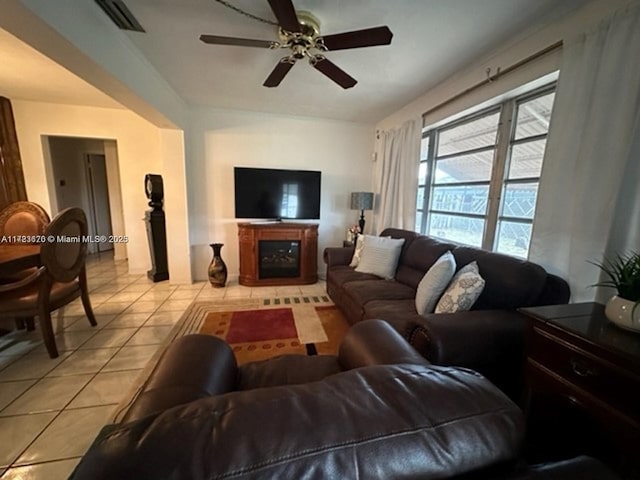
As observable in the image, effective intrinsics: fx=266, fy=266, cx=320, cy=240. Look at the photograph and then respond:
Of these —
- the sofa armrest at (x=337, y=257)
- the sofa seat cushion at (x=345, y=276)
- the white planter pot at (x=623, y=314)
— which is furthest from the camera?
the sofa armrest at (x=337, y=257)

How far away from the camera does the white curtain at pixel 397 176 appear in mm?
3176

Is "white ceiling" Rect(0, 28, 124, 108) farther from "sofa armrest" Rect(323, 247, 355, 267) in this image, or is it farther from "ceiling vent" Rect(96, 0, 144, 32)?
"sofa armrest" Rect(323, 247, 355, 267)

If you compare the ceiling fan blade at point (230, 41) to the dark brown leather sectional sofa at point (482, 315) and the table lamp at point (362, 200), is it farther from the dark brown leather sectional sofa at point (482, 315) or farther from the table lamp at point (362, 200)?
the table lamp at point (362, 200)

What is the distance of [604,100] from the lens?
56.7 inches

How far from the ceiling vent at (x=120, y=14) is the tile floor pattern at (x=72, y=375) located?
2.41 meters

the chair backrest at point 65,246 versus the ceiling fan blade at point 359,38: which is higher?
the ceiling fan blade at point 359,38

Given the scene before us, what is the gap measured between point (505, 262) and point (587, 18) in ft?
4.97

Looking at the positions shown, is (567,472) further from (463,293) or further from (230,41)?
(230,41)

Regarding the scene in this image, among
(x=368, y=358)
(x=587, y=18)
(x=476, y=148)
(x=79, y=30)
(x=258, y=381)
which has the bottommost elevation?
(x=258, y=381)

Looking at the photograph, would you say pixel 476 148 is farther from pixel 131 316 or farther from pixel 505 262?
pixel 131 316

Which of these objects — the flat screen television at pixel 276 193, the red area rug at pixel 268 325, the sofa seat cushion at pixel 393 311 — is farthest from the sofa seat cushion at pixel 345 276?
the flat screen television at pixel 276 193

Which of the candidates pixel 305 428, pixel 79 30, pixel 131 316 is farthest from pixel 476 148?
pixel 131 316

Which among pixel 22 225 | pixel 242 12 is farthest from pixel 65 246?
pixel 242 12

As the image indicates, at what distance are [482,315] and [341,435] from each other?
1429mm
